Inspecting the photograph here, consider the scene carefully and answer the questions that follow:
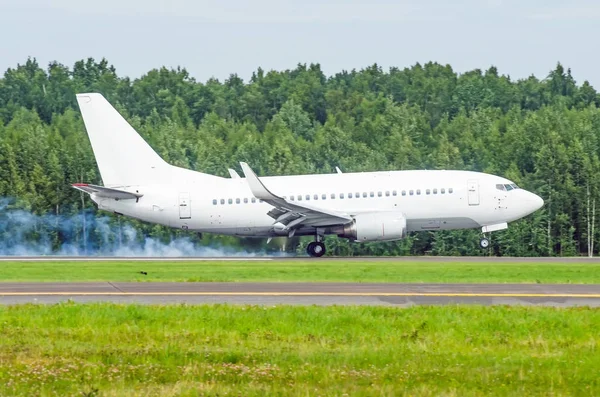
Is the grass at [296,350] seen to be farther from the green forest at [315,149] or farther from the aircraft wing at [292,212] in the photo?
the green forest at [315,149]

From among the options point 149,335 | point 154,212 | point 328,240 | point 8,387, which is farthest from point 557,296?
point 328,240

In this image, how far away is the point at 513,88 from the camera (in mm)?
165875

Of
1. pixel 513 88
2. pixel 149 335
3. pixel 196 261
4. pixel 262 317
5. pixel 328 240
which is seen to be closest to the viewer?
pixel 149 335

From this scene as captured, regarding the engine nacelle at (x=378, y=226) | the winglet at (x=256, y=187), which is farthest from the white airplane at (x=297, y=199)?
the winglet at (x=256, y=187)

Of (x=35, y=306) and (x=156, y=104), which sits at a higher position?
(x=156, y=104)

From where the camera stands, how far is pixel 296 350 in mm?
21672

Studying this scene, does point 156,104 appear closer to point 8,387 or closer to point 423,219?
point 423,219

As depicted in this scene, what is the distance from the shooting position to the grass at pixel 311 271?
122 ft

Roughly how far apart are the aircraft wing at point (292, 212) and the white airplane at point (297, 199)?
0.05 metres

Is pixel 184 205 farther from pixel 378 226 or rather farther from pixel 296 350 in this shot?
pixel 296 350

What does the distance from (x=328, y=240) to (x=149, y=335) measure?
44.3 metres

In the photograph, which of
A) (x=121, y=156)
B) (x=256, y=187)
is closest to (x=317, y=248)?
(x=256, y=187)

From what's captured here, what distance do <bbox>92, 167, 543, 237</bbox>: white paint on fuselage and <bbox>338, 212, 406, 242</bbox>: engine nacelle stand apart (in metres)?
0.78

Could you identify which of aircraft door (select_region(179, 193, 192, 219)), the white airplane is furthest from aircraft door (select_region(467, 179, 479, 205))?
aircraft door (select_region(179, 193, 192, 219))
